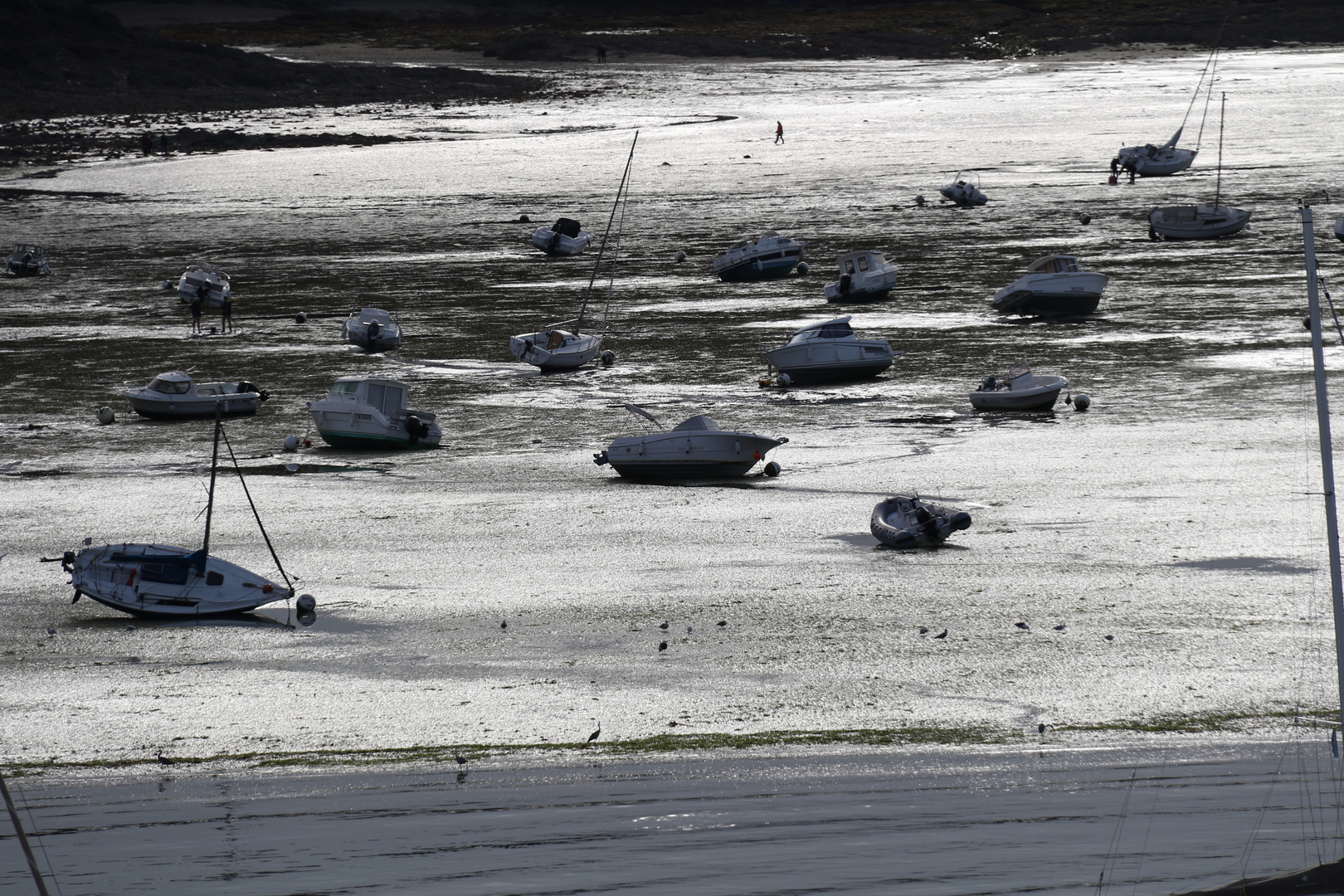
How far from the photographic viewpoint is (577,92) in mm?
123438

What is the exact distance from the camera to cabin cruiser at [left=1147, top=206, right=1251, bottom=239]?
5375cm

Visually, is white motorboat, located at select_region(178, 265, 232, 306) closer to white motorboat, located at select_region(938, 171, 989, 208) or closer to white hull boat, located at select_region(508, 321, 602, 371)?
white hull boat, located at select_region(508, 321, 602, 371)

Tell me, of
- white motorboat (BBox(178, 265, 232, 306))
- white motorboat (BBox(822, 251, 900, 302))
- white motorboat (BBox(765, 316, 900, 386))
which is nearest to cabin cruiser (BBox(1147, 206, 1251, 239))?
white motorboat (BBox(822, 251, 900, 302))

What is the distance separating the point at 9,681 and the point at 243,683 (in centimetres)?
321

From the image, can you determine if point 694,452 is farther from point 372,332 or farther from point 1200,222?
point 1200,222

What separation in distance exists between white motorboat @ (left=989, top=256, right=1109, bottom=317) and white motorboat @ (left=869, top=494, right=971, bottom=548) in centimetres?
2020

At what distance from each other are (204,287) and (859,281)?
2101 centimetres

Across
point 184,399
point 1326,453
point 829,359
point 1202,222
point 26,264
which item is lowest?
point 184,399

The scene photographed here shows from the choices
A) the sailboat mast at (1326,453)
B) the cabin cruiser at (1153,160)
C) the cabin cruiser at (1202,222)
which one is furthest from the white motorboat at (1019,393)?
the cabin cruiser at (1153,160)

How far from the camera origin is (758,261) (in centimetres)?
5056

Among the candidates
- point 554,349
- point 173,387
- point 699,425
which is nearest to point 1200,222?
point 554,349

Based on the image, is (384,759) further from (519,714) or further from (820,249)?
(820,249)

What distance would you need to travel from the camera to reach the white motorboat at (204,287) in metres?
46.8

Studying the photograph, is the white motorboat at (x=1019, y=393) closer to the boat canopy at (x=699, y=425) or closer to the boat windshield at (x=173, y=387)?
the boat canopy at (x=699, y=425)
